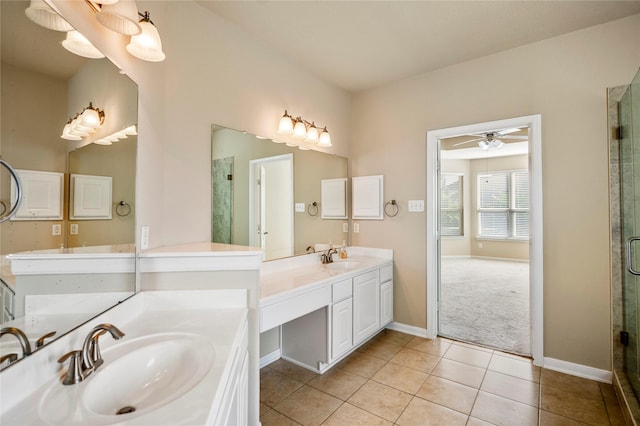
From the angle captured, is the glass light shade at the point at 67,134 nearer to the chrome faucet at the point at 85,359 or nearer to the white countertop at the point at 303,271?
the chrome faucet at the point at 85,359

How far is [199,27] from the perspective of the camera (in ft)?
6.62

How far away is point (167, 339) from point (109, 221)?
56 centimetres

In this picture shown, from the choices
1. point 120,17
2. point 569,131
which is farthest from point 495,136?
point 120,17

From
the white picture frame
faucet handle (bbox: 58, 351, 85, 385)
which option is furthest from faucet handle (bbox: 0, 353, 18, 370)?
the white picture frame

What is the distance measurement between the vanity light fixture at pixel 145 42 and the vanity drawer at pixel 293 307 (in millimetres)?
1512

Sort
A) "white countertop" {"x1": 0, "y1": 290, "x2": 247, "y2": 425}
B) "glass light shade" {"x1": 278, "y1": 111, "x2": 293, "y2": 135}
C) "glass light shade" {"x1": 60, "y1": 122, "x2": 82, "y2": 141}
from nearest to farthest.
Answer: "white countertop" {"x1": 0, "y1": 290, "x2": 247, "y2": 425}
"glass light shade" {"x1": 60, "y1": 122, "x2": 82, "y2": 141}
"glass light shade" {"x1": 278, "y1": 111, "x2": 293, "y2": 135}

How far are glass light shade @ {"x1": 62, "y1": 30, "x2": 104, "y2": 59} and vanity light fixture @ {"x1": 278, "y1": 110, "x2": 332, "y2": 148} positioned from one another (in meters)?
1.53

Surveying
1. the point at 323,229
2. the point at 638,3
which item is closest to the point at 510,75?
the point at 638,3

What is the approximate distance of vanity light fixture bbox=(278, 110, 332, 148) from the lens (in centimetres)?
260

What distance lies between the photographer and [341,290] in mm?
2422

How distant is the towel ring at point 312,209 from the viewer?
9.83ft

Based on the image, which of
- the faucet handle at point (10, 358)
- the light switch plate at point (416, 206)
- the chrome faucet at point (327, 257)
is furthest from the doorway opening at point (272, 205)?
the faucet handle at point (10, 358)

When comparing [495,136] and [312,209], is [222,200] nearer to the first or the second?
[312,209]

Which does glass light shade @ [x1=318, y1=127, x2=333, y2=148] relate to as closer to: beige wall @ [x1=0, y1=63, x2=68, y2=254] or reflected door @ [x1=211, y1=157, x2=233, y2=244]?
reflected door @ [x1=211, y1=157, x2=233, y2=244]
